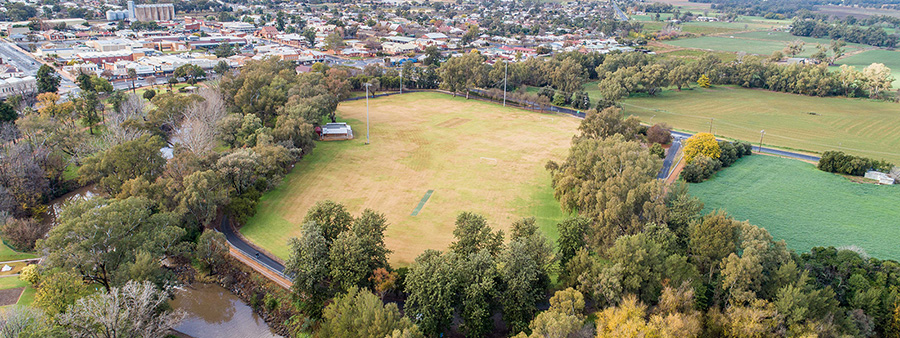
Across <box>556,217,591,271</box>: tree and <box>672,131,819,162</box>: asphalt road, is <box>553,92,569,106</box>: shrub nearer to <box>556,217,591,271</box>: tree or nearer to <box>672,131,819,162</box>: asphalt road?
<box>672,131,819,162</box>: asphalt road

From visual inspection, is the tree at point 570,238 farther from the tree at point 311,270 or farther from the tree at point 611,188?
the tree at point 311,270

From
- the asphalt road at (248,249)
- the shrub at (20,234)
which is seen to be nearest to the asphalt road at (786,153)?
the asphalt road at (248,249)

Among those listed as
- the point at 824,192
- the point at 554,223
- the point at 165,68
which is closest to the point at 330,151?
the point at 554,223

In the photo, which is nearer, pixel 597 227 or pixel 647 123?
pixel 597 227

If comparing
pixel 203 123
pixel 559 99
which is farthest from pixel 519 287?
pixel 559 99

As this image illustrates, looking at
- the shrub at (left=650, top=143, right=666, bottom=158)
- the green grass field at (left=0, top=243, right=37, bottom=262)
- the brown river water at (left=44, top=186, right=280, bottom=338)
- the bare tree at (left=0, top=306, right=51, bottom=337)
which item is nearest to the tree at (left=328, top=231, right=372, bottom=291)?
the brown river water at (left=44, top=186, right=280, bottom=338)

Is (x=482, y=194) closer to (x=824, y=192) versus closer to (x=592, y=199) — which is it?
(x=592, y=199)
